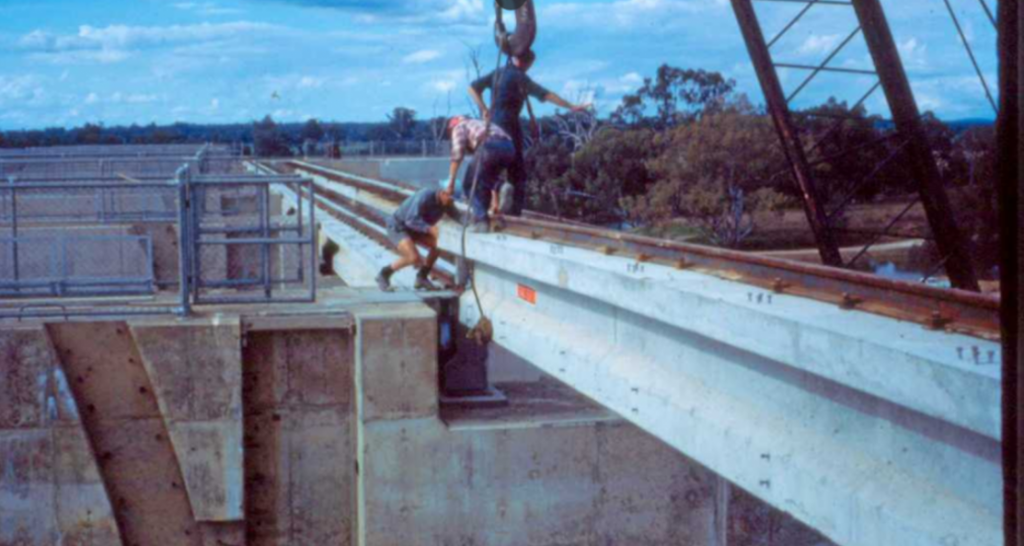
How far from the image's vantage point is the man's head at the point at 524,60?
11.6 metres

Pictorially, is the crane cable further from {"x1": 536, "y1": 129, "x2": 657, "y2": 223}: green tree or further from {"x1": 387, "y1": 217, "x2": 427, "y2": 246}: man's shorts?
{"x1": 536, "y1": 129, "x2": 657, "y2": 223}: green tree

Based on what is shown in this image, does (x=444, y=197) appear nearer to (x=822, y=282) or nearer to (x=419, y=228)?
(x=419, y=228)

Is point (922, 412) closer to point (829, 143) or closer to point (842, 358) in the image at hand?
point (842, 358)

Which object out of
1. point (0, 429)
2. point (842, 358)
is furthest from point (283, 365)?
point (842, 358)

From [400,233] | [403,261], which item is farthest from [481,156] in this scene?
[403,261]

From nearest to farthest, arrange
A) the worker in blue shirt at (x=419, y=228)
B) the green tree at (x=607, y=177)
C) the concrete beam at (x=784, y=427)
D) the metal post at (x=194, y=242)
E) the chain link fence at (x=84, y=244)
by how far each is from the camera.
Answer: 1. the concrete beam at (x=784, y=427)
2. the metal post at (x=194, y=242)
3. the worker in blue shirt at (x=419, y=228)
4. the chain link fence at (x=84, y=244)
5. the green tree at (x=607, y=177)

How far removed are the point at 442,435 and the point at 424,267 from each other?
2.23 metres

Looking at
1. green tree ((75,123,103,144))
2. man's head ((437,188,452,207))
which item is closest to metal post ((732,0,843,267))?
man's head ((437,188,452,207))

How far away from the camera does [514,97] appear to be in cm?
1181

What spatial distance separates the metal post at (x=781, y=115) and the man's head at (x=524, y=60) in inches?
78.4

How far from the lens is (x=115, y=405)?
1042 centimetres

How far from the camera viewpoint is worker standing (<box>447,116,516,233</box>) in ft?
37.6

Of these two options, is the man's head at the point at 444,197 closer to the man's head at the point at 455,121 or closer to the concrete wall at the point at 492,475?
the man's head at the point at 455,121

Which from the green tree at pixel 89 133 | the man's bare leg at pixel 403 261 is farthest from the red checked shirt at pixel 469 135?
the green tree at pixel 89 133
